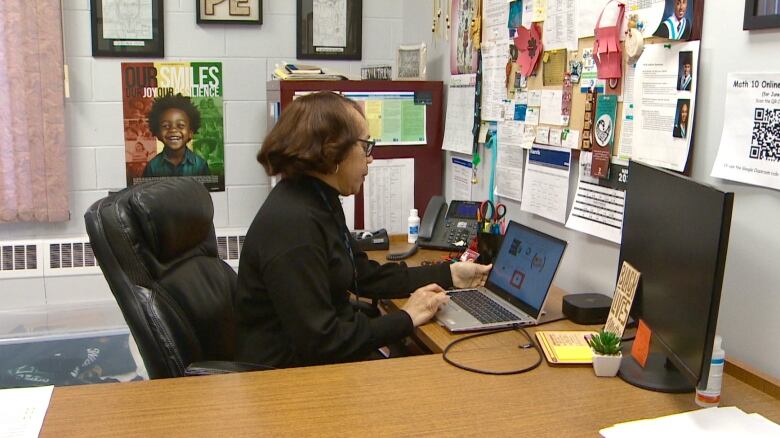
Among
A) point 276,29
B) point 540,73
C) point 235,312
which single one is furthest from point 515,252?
point 276,29

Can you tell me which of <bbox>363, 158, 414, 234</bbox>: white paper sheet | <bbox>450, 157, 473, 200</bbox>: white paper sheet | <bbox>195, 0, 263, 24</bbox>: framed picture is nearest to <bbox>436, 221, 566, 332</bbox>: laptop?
<bbox>450, 157, 473, 200</bbox>: white paper sheet

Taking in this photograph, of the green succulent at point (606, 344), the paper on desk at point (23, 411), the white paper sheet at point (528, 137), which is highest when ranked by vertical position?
the white paper sheet at point (528, 137)

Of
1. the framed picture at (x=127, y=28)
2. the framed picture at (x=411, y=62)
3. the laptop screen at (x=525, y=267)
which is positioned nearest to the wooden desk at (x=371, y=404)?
the laptop screen at (x=525, y=267)

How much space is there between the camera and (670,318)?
1414 mm

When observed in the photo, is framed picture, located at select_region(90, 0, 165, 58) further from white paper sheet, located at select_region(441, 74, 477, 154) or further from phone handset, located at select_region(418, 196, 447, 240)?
phone handset, located at select_region(418, 196, 447, 240)

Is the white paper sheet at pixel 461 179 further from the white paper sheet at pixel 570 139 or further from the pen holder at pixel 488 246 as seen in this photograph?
the white paper sheet at pixel 570 139

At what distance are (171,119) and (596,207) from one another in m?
1.98

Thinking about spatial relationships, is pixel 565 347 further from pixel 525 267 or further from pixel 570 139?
pixel 570 139

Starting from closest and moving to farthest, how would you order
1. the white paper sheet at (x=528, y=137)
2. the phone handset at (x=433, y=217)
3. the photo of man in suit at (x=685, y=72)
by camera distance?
the photo of man in suit at (x=685, y=72)
the white paper sheet at (x=528, y=137)
the phone handset at (x=433, y=217)

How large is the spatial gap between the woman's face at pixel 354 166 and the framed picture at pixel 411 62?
1.20m

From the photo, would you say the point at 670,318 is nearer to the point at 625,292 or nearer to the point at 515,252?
the point at 625,292

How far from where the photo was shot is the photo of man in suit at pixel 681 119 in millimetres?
1686

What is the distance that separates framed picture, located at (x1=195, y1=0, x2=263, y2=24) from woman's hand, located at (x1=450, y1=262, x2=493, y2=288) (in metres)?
1.66

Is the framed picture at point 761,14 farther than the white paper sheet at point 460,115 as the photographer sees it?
No
